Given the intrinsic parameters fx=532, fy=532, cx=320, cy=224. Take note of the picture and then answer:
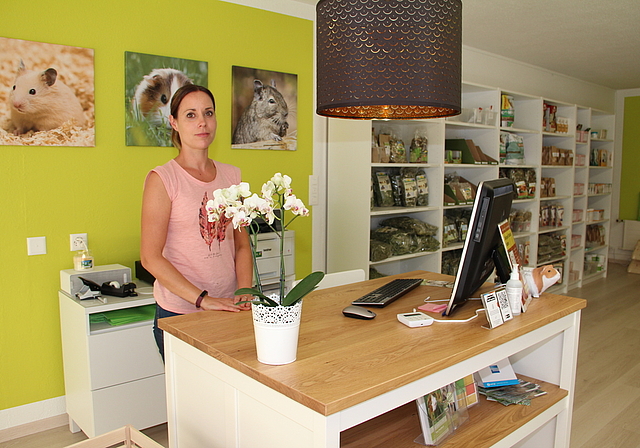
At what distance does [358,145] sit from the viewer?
3844 mm

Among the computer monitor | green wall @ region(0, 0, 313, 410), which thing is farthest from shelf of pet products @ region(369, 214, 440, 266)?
the computer monitor

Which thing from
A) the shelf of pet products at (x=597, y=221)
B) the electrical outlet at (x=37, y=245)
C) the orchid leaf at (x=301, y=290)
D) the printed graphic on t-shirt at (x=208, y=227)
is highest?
the printed graphic on t-shirt at (x=208, y=227)

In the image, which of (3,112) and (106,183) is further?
(106,183)

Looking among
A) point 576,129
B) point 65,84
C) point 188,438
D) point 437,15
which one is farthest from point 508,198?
point 576,129

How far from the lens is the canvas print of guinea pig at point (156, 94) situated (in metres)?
3.08

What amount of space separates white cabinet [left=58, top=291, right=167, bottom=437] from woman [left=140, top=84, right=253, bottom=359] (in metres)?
0.82

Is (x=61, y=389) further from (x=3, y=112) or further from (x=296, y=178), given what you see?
(x=296, y=178)

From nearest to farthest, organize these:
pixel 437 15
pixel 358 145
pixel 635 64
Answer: pixel 437 15 < pixel 358 145 < pixel 635 64

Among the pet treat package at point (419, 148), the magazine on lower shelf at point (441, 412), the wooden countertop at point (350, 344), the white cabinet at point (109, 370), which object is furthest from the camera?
the pet treat package at point (419, 148)

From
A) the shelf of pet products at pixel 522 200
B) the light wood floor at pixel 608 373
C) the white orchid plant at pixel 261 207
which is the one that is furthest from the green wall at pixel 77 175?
the shelf of pet products at pixel 522 200

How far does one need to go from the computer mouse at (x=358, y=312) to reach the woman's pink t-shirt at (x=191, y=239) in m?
0.51

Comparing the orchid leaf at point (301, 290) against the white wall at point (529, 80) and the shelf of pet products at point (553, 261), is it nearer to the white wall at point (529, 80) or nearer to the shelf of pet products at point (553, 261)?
the white wall at point (529, 80)

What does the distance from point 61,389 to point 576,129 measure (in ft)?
19.4

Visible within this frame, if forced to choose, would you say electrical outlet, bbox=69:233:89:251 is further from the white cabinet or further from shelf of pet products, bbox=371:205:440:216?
shelf of pet products, bbox=371:205:440:216
